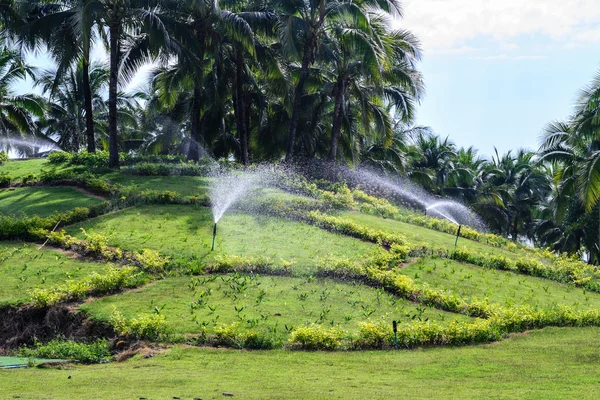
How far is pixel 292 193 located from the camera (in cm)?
2511

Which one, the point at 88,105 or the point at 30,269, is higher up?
the point at 88,105

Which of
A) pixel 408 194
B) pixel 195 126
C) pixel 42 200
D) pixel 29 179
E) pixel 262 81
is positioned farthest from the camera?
pixel 408 194

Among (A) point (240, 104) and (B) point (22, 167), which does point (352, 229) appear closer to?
(A) point (240, 104)

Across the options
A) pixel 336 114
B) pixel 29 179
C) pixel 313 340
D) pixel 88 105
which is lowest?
pixel 313 340

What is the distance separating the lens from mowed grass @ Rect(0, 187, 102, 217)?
69.8 ft

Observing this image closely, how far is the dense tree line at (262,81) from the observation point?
26234 millimetres

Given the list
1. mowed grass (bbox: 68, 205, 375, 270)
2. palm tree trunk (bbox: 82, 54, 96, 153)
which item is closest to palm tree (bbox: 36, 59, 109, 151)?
palm tree trunk (bbox: 82, 54, 96, 153)

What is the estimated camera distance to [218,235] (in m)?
19.5

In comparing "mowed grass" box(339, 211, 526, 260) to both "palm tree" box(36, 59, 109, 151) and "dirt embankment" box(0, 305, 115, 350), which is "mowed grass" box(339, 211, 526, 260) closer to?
"dirt embankment" box(0, 305, 115, 350)

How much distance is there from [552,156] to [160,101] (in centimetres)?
1692

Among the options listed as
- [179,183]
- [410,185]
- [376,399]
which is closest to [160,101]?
[179,183]

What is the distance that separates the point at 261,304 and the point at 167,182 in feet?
37.8

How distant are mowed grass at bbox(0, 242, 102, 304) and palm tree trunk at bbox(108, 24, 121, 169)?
8.50 metres

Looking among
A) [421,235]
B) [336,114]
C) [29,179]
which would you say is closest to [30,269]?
[29,179]
